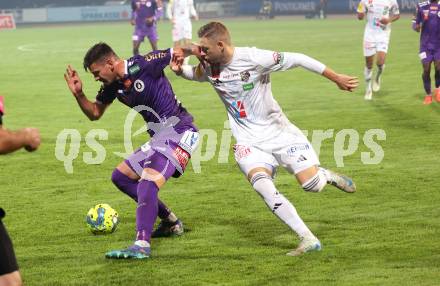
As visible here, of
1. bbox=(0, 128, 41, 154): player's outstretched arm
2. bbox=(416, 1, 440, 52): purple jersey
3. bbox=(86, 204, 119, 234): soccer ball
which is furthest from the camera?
bbox=(416, 1, 440, 52): purple jersey

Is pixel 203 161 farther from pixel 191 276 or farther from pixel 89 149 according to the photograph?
pixel 191 276

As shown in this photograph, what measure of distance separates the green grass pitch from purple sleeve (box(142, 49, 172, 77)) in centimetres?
Result: 177

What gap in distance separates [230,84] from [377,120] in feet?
28.3

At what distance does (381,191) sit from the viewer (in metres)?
11.5

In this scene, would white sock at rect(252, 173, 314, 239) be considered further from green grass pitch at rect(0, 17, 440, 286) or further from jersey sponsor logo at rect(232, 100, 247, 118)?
jersey sponsor logo at rect(232, 100, 247, 118)

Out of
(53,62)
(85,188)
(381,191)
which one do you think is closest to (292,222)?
(381,191)

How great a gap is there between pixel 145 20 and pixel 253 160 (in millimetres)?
23012

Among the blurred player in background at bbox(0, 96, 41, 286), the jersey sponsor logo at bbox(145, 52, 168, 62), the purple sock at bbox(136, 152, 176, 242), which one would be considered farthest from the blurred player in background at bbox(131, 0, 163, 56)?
the blurred player in background at bbox(0, 96, 41, 286)

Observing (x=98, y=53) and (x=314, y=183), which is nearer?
(x=98, y=53)

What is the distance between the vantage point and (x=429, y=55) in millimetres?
19500

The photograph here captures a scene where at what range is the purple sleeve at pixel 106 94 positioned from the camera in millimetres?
9273

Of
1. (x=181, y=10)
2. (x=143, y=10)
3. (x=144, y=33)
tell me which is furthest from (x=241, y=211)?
(x=143, y=10)

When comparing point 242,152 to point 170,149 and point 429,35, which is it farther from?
point 429,35

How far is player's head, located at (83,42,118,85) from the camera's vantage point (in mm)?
8914
